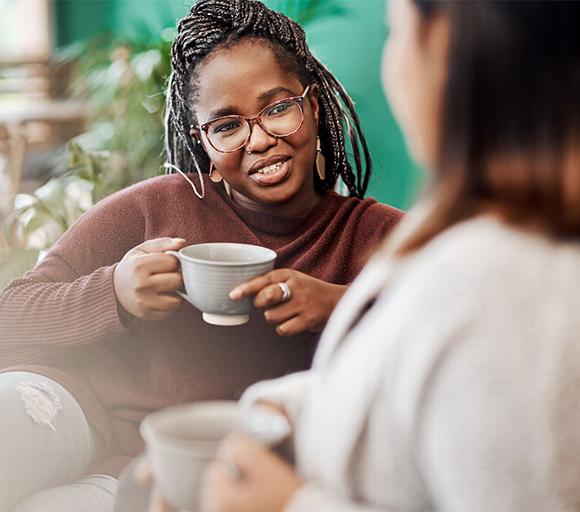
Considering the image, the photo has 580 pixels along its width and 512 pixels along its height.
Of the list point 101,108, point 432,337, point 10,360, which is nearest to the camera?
point 432,337

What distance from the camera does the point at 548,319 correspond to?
405mm

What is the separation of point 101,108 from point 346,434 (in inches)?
26.5

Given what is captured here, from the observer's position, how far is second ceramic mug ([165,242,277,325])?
584 millimetres

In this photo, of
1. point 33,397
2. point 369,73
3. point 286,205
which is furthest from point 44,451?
point 369,73

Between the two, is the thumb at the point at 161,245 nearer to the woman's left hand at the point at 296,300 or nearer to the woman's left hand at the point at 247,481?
the woman's left hand at the point at 296,300

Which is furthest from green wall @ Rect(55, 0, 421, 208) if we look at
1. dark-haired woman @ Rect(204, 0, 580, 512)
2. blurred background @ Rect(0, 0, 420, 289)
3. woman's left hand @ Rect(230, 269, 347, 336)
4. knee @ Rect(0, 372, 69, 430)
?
knee @ Rect(0, 372, 69, 430)

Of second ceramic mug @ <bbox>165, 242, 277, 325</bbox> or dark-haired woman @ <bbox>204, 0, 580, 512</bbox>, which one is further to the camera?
second ceramic mug @ <bbox>165, 242, 277, 325</bbox>

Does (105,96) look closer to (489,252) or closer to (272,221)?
(272,221)

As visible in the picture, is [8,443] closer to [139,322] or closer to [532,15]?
[139,322]

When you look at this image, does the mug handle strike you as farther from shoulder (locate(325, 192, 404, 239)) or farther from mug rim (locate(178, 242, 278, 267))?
shoulder (locate(325, 192, 404, 239))

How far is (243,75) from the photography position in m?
0.64

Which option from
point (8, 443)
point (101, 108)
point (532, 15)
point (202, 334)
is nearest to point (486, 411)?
point (532, 15)

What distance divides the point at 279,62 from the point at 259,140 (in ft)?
0.22

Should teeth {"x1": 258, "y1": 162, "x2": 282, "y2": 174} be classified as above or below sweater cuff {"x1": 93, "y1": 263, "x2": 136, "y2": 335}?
above
